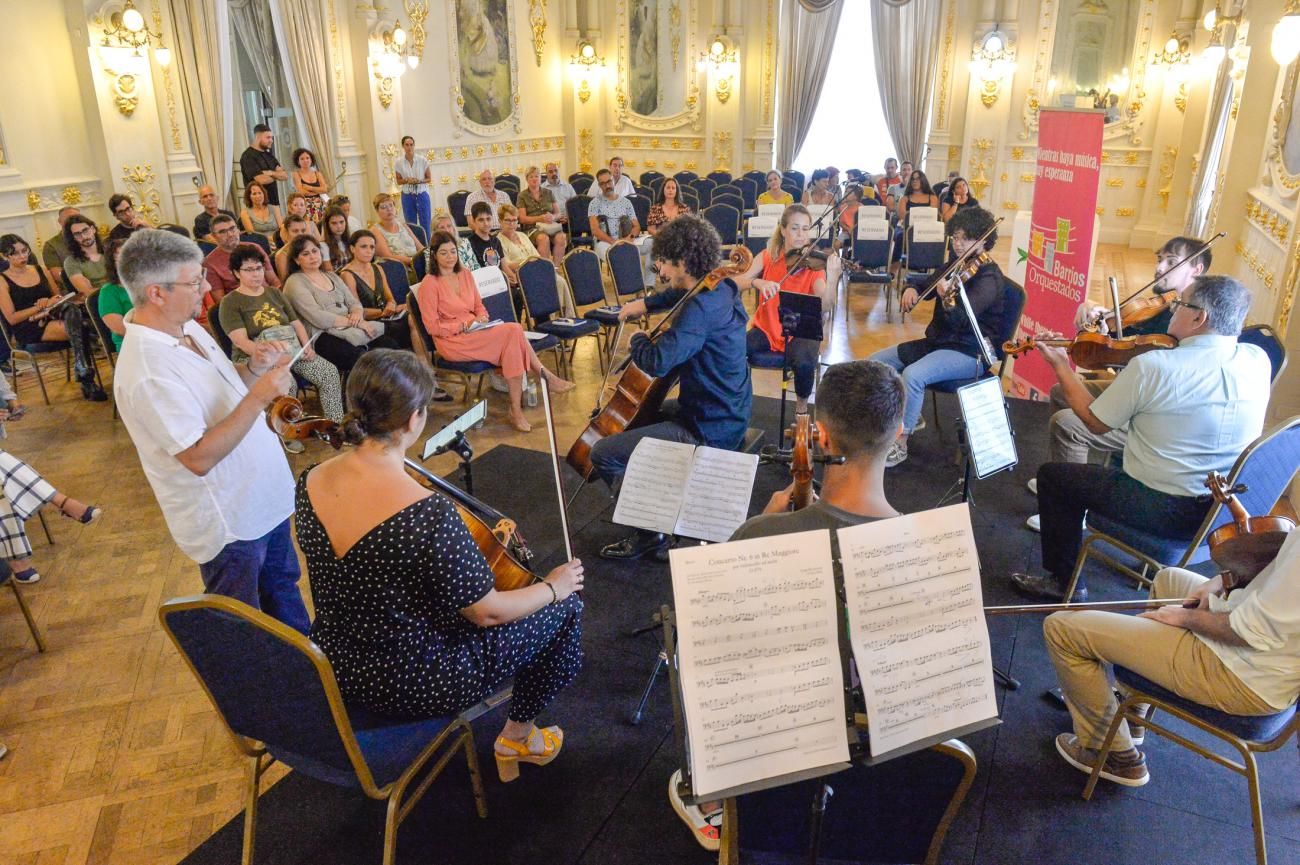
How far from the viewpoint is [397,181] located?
909 centimetres

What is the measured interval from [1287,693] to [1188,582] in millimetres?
528

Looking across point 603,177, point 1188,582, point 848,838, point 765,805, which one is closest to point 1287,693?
point 1188,582

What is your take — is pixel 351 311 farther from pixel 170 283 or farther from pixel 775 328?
pixel 170 283

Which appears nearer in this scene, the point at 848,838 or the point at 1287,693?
the point at 848,838

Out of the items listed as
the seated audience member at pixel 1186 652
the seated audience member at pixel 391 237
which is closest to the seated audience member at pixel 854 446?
the seated audience member at pixel 1186 652

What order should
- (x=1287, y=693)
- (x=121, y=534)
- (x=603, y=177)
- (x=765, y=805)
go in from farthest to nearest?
(x=603, y=177) < (x=121, y=534) < (x=1287, y=693) < (x=765, y=805)

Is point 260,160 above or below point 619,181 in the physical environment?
above

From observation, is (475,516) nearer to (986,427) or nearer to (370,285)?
(986,427)

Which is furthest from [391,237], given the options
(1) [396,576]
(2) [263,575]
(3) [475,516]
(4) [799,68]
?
(4) [799,68]

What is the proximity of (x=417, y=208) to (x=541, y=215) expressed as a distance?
1.58m

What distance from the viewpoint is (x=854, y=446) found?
6.18 ft

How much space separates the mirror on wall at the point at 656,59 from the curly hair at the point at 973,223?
29.1ft

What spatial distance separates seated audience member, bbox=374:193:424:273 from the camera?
665 cm

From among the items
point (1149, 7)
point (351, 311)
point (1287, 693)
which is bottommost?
point (1287, 693)
